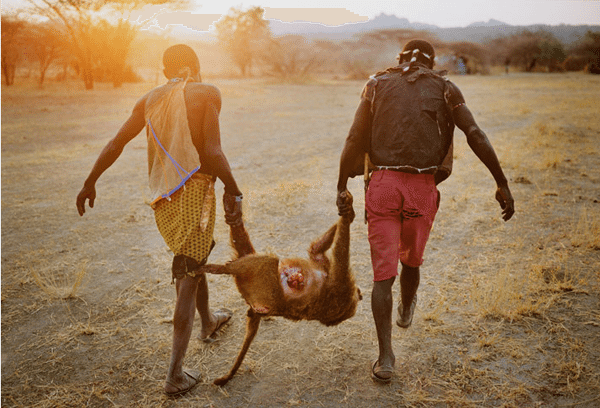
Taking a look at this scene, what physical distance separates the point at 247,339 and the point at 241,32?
138 ft

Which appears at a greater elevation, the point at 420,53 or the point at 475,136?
the point at 420,53

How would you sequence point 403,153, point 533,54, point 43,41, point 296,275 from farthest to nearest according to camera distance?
point 533,54 < point 43,41 < point 403,153 < point 296,275

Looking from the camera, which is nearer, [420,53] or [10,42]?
[420,53]

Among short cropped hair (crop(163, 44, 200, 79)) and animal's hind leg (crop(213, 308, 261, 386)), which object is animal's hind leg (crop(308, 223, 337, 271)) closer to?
→ animal's hind leg (crop(213, 308, 261, 386))

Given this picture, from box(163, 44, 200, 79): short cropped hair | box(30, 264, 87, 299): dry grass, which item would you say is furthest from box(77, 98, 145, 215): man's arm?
box(30, 264, 87, 299): dry grass

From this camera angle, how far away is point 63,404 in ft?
8.21

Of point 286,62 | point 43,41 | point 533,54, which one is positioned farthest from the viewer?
point 286,62

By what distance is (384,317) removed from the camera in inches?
98.8

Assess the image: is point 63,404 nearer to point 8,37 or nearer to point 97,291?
point 97,291

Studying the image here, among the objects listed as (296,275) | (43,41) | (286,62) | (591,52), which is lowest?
(296,275)

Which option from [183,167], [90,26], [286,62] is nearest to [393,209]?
[183,167]

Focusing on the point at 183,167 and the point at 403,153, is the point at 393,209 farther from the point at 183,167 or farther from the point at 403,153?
the point at 183,167

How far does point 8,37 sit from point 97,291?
78.0 feet

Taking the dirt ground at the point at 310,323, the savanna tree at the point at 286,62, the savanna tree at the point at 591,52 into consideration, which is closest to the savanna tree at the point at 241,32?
the savanna tree at the point at 286,62
